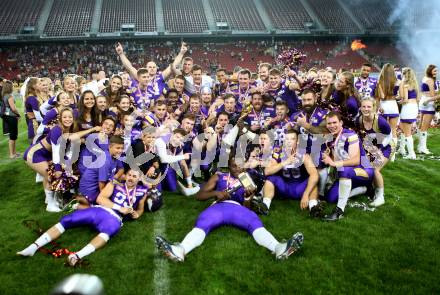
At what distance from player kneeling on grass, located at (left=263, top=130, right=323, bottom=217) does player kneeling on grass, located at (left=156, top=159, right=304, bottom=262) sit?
0.49 m

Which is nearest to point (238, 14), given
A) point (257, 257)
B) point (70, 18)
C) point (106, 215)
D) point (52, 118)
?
point (70, 18)

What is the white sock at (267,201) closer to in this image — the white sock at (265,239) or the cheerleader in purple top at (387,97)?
the white sock at (265,239)

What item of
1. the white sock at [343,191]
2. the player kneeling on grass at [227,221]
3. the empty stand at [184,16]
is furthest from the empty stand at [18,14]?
the white sock at [343,191]

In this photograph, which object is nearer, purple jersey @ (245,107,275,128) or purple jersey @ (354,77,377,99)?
purple jersey @ (245,107,275,128)

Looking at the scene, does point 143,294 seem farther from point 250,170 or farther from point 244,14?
point 244,14

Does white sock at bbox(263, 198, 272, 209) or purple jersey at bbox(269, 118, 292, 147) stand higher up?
purple jersey at bbox(269, 118, 292, 147)

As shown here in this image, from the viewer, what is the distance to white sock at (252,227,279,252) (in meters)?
4.02

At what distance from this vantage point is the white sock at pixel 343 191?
16.2 ft

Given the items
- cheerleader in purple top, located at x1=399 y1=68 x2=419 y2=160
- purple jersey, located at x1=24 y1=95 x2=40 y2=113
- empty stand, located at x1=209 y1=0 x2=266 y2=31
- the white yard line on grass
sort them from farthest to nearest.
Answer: empty stand, located at x1=209 y1=0 x2=266 y2=31, purple jersey, located at x1=24 y1=95 x2=40 y2=113, cheerleader in purple top, located at x1=399 y1=68 x2=419 y2=160, the white yard line on grass

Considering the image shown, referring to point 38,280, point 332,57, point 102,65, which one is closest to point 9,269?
point 38,280

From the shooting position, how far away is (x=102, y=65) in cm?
3391

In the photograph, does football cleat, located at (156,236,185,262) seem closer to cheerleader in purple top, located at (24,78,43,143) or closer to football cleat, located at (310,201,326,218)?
football cleat, located at (310,201,326,218)

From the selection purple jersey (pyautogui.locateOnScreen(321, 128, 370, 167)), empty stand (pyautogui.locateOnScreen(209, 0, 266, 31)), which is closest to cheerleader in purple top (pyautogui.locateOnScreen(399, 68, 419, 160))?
purple jersey (pyautogui.locateOnScreen(321, 128, 370, 167))

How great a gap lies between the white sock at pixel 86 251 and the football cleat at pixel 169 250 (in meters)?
0.74
